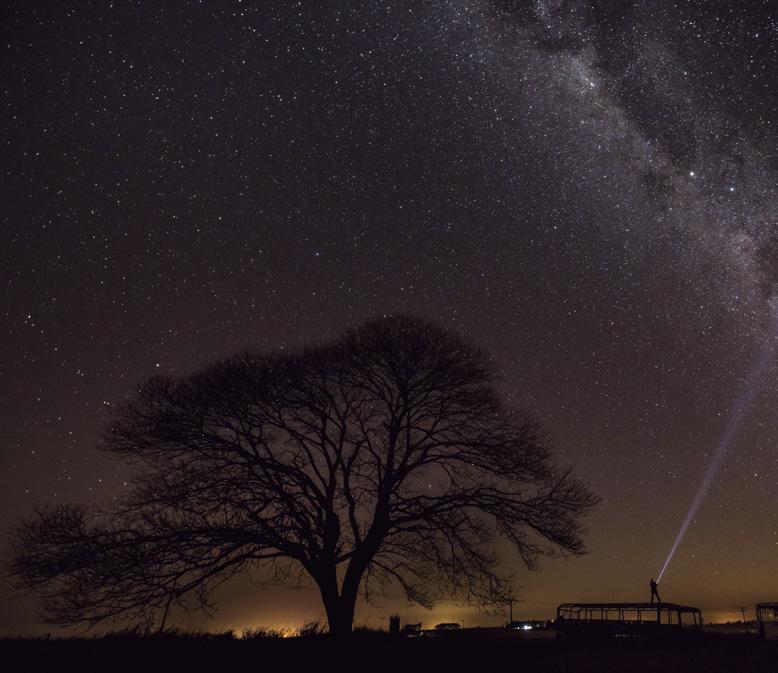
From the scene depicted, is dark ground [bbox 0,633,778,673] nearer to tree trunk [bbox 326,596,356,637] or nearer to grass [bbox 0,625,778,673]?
grass [bbox 0,625,778,673]

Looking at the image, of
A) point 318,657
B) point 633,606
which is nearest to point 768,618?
point 633,606

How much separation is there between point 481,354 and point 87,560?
11.2 metres

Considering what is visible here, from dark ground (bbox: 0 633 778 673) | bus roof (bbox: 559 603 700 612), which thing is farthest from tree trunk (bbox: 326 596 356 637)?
bus roof (bbox: 559 603 700 612)

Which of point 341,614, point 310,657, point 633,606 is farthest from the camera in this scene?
point 633,606

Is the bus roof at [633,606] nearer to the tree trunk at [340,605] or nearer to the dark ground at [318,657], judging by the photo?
the dark ground at [318,657]

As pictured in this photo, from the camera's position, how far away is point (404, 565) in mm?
16844

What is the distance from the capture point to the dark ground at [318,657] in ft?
35.3

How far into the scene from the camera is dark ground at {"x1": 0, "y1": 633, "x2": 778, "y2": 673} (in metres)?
10.8

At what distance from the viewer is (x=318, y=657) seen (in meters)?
11.9

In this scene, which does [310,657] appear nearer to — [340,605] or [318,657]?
[318,657]

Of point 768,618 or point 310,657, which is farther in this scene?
point 768,618

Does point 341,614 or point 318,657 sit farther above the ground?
point 341,614

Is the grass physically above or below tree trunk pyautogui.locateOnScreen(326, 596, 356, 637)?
below

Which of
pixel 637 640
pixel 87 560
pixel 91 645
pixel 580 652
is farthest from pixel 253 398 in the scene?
pixel 637 640
